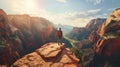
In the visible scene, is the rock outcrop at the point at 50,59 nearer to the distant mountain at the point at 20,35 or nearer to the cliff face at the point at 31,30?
the distant mountain at the point at 20,35

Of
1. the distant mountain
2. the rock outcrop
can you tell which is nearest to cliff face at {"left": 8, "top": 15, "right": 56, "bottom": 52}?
the distant mountain

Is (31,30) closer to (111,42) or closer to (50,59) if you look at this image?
(111,42)

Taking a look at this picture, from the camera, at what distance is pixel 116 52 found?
79000 millimetres

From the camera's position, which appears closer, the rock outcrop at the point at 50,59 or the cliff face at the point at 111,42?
the rock outcrop at the point at 50,59

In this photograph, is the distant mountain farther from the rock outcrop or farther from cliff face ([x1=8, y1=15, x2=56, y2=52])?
the rock outcrop

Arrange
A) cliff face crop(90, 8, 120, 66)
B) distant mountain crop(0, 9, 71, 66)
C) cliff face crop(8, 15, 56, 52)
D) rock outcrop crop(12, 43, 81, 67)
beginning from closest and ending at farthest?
rock outcrop crop(12, 43, 81, 67) → distant mountain crop(0, 9, 71, 66) → cliff face crop(90, 8, 120, 66) → cliff face crop(8, 15, 56, 52)

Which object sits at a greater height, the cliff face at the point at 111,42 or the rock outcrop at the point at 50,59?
the rock outcrop at the point at 50,59

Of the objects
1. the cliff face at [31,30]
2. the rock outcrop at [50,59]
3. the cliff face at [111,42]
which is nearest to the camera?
the rock outcrop at [50,59]

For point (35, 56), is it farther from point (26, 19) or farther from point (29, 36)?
point (26, 19)

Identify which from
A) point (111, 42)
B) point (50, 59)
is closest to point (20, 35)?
point (111, 42)

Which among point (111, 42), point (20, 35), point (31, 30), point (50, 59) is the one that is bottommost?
point (111, 42)

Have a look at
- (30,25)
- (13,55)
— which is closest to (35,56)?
(13,55)

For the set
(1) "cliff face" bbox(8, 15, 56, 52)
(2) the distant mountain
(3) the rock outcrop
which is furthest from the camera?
(1) "cliff face" bbox(8, 15, 56, 52)

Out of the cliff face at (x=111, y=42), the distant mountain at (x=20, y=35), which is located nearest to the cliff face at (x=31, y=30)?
the distant mountain at (x=20, y=35)
